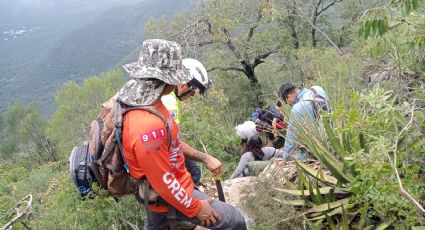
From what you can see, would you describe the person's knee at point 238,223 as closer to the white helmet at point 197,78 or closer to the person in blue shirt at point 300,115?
the white helmet at point 197,78

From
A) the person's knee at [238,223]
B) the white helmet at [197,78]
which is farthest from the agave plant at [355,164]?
the white helmet at [197,78]

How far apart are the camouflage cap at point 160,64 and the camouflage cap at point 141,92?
0.05m

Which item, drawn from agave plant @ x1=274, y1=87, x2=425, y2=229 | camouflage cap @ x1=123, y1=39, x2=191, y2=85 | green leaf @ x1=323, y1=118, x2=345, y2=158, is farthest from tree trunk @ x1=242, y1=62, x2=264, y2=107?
Result: camouflage cap @ x1=123, y1=39, x2=191, y2=85

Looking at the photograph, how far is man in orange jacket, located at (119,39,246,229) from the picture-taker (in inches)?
85.4

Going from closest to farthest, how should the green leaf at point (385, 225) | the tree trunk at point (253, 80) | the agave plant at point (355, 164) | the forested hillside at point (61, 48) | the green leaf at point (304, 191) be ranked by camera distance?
1. the agave plant at point (355, 164)
2. the green leaf at point (385, 225)
3. the green leaf at point (304, 191)
4. the tree trunk at point (253, 80)
5. the forested hillside at point (61, 48)

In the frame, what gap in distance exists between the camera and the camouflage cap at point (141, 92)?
227 centimetres

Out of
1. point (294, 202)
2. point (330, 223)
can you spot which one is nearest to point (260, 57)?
point (294, 202)

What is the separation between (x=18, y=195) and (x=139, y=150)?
4347mm

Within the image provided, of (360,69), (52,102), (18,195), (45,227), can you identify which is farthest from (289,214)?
(52,102)

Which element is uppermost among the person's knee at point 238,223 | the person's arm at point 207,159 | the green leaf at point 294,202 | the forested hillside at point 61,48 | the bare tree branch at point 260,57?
the person's arm at point 207,159

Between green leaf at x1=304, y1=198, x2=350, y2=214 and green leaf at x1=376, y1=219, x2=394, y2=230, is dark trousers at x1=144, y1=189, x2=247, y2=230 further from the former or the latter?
green leaf at x1=376, y1=219, x2=394, y2=230

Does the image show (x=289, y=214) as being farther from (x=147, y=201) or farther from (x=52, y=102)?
(x=52, y=102)

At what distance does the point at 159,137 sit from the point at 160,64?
1.35ft

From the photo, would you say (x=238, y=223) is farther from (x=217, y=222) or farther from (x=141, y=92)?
(x=141, y=92)
